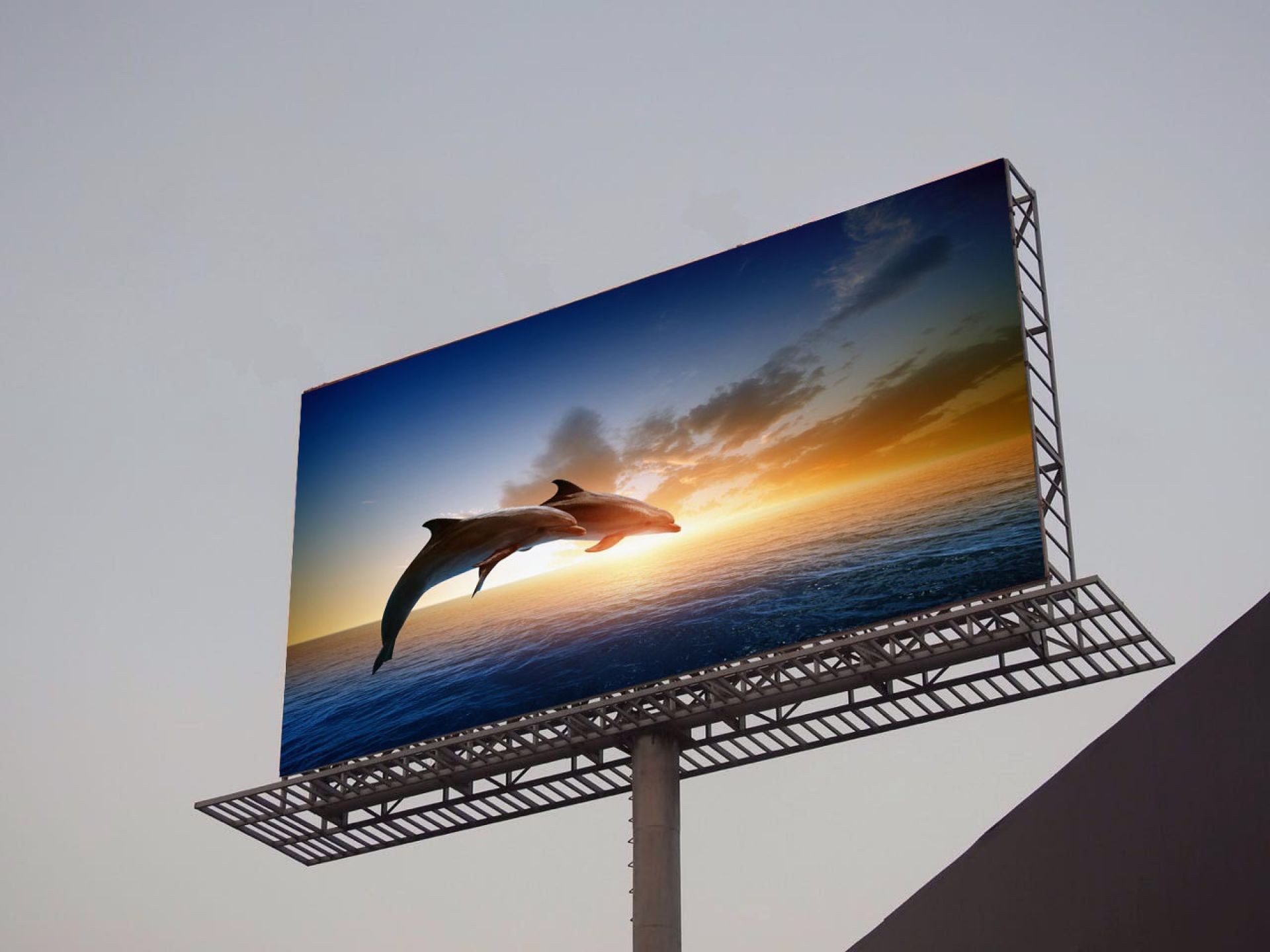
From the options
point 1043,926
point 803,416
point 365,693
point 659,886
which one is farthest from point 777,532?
point 1043,926

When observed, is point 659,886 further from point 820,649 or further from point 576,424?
point 576,424

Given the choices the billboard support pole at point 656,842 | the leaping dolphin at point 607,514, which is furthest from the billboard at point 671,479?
the billboard support pole at point 656,842

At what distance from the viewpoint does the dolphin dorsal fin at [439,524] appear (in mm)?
21656

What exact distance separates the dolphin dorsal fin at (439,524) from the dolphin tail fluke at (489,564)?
0.68 metres

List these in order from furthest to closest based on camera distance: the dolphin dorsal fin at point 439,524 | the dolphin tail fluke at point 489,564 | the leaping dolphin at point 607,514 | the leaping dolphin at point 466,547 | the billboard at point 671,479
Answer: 1. the dolphin dorsal fin at point 439,524
2. the dolphin tail fluke at point 489,564
3. the leaping dolphin at point 466,547
4. the leaping dolphin at point 607,514
5. the billboard at point 671,479

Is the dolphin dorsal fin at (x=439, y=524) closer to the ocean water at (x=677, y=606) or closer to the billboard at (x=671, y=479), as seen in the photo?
the billboard at (x=671, y=479)

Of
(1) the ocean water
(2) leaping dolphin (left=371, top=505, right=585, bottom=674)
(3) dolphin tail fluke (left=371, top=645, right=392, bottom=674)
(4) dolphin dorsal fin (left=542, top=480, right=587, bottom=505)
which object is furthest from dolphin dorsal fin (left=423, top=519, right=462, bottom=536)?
(3) dolphin tail fluke (left=371, top=645, right=392, bottom=674)

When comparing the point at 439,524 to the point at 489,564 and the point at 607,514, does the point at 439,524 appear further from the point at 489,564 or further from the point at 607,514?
the point at 607,514

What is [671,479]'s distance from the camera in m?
20.1

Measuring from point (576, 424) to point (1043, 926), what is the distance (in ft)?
39.3

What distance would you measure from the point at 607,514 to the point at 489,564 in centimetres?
173

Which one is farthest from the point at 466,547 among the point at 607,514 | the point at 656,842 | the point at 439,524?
the point at 656,842

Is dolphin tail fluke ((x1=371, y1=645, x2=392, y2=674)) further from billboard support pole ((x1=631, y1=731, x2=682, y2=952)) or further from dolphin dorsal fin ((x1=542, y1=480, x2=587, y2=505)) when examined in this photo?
billboard support pole ((x1=631, y1=731, x2=682, y2=952))

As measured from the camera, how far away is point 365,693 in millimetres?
21109
